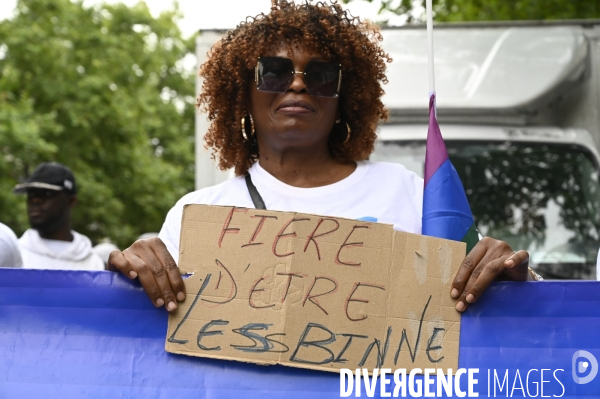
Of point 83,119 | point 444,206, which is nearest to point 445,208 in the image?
point 444,206

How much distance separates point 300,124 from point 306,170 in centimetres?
18

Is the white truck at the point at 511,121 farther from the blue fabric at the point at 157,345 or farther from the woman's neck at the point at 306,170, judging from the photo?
the blue fabric at the point at 157,345

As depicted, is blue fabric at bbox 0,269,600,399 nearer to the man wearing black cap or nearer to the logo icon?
the logo icon

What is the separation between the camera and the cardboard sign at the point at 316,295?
258cm

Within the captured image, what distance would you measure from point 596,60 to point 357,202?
11.5 ft

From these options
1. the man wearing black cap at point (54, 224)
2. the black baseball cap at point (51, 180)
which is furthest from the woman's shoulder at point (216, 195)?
the black baseball cap at point (51, 180)

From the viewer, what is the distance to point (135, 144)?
21.8 metres

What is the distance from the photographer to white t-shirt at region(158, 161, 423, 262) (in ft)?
9.65

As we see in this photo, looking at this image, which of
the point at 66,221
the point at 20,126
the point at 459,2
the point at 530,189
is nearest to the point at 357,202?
the point at 530,189

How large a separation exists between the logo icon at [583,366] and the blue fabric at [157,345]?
1 cm

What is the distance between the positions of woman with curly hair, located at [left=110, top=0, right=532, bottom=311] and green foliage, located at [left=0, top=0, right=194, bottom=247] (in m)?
13.4

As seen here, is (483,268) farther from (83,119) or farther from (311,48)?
(83,119)

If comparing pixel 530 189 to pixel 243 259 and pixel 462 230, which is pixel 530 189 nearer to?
pixel 462 230

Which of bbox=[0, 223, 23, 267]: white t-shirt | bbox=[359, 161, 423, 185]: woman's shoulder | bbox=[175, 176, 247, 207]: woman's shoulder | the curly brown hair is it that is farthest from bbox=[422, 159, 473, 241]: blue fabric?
bbox=[0, 223, 23, 267]: white t-shirt
